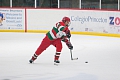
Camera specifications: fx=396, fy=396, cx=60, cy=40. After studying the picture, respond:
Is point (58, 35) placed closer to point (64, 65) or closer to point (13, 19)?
point (64, 65)

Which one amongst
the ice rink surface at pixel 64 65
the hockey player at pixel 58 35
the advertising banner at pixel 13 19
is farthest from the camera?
the advertising banner at pixel 13 19

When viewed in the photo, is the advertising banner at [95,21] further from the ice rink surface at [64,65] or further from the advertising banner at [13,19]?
the ice rink surface at [64,65]

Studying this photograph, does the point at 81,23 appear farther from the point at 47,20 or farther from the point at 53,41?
the point at 53,41

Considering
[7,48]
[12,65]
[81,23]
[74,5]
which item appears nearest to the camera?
[12,65]

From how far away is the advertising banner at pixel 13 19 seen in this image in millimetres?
17234

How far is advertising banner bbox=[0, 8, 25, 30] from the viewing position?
17.2m

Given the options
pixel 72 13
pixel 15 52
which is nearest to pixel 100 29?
pixel 72 13

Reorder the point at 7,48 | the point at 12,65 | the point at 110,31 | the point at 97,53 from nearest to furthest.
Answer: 1. the point at 12,65
2. the point at 97,53
3. the point at 7,48
4. the point at 110,31

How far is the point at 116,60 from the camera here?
27.9 ft

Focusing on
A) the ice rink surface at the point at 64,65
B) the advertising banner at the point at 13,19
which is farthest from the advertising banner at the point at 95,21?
the ice rink surface at the point at 64,65

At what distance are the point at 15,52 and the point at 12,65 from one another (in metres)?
2.36

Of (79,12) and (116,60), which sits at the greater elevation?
(79,12)

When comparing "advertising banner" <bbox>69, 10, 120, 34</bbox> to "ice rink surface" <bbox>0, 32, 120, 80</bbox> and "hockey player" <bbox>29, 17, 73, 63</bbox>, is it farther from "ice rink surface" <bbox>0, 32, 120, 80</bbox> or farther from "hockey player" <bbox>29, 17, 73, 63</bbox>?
"hockey player" <bbox>29, 17, 73, 63</bbox>

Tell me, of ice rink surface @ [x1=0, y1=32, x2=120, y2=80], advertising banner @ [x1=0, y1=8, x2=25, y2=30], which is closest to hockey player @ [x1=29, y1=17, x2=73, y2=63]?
ice rink surface @ [x1=0, y1=32, x2=120, y2=80]
